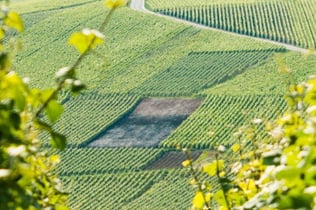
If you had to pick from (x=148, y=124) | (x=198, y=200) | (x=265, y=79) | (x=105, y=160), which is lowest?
(x=265, y=79)

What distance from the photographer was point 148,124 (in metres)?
44.4

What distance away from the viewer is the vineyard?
196 feet

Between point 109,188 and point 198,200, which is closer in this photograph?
point 198,200

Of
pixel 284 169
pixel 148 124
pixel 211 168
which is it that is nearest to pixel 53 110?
pixel 284 169

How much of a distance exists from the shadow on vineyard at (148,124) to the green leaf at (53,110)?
1518 inches

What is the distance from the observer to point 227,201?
11.9 feet

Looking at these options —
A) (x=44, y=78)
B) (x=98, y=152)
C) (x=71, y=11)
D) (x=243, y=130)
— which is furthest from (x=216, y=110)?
(x=243, y=130)

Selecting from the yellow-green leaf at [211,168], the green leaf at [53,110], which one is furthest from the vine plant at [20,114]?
the yellow-green leaf at [211,168]

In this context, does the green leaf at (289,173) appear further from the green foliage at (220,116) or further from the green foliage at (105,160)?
the green foliage at (220,116)

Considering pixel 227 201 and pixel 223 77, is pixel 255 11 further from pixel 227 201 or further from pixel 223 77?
pixel 227 201

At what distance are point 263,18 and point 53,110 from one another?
206 ft

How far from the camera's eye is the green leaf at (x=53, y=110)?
277cm

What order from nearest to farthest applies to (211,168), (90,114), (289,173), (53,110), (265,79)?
(289,173) < (53,110) < (211,168) < (90,114) < (265,79)

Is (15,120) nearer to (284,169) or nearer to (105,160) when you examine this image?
(284,169)
